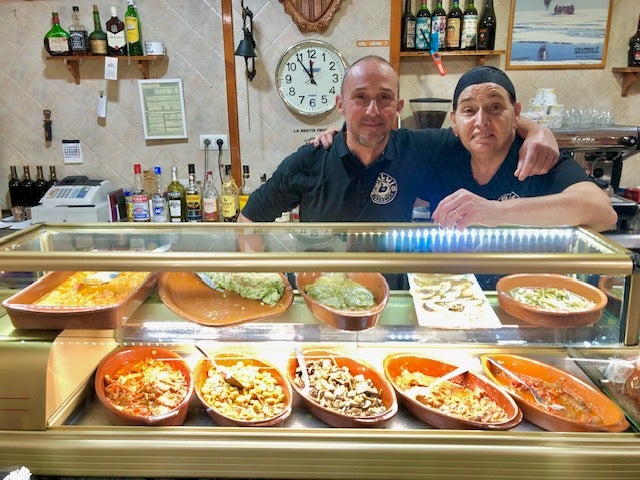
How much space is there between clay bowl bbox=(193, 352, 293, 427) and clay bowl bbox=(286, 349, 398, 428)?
0.15 feet

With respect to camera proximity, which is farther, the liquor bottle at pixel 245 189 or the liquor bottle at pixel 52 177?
the liquor bottle at pixel 52 177

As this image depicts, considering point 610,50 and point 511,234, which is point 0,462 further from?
point 610,50

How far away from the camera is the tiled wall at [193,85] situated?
400cm

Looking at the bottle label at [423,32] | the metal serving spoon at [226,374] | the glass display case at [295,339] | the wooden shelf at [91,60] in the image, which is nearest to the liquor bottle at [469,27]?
the bottle label at [423,32]

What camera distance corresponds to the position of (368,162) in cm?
242

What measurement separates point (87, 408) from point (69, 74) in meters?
3.48

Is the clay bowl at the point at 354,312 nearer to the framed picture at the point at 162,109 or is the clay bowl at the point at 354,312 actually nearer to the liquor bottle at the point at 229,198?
the liquor bottle at the point at 229,198

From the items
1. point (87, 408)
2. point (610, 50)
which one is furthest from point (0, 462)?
point (610, 50)

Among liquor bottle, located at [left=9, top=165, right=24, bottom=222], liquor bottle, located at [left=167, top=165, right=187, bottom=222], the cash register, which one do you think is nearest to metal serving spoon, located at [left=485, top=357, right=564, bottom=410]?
liquor bottle, located at [left=167, top=165, right=187, bottom=222]

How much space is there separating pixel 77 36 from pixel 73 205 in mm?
1298

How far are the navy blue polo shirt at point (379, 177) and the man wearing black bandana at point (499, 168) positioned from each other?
74mm

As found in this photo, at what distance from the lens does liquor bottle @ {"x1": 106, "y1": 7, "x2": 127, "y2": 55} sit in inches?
155

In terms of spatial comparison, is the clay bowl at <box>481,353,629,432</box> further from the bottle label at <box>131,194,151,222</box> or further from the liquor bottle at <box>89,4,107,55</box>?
the liquor bottle at <box>89,4,107,55</box>

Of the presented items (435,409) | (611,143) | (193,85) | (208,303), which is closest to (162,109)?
(193,85)
